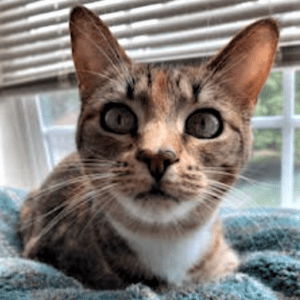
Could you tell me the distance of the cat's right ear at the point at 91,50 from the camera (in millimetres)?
836

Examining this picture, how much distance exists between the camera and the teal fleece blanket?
2.54ft

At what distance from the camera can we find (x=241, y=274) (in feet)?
2.97

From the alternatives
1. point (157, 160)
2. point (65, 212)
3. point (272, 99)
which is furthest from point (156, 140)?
point (272, 99)

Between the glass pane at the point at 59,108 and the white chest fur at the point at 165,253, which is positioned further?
the glass pane at the point at 59,108

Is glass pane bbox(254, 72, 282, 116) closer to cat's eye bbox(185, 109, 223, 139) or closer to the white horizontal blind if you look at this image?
the white horizontal blind

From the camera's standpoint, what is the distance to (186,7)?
3.29 ft

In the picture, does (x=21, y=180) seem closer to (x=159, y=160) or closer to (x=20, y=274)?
(x=20, y=274)

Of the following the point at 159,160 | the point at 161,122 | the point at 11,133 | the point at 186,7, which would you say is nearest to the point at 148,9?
the point at 186,7

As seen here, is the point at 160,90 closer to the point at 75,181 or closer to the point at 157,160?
the point at 157,160

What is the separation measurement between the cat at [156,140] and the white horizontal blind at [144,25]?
61 millimetres

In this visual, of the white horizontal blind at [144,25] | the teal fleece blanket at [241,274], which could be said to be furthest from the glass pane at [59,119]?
the teal fleece blanket at [241,274]

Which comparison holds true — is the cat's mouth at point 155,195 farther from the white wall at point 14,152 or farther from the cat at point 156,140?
the white wall at point 14,152

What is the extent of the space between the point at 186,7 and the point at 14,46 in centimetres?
55

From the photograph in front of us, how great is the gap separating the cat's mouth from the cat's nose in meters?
0.04
